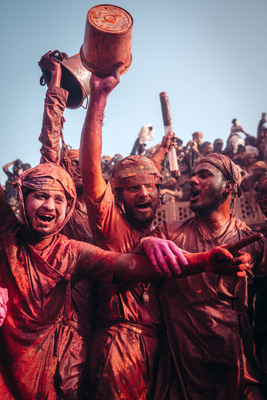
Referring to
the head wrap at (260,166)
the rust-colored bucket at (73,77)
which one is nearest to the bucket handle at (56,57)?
the rust-colored bucket at (73,77)

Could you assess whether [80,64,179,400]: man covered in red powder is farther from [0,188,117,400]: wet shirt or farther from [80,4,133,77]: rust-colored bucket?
[0,188,117,400]: wet shirt

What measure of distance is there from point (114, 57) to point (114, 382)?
8.85ft

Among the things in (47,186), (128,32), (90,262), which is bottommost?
(90,262)

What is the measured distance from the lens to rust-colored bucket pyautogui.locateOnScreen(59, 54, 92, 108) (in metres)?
4.30

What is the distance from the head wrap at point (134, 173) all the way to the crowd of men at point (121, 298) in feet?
0.47

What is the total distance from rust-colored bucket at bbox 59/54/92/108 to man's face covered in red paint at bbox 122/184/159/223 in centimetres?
189

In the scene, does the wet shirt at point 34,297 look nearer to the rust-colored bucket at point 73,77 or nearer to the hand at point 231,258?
the hand at point 231,258

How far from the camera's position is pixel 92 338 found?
2881 mm

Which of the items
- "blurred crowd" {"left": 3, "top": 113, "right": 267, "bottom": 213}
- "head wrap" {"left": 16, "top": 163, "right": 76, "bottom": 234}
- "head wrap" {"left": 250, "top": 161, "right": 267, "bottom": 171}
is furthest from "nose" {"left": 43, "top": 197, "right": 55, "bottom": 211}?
"head wrap" {"left": 250, "top": 161, "right": 267, "bottom": 171}

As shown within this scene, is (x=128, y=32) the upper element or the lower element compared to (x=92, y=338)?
upper

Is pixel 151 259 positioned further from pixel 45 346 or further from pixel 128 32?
pixel 128 32

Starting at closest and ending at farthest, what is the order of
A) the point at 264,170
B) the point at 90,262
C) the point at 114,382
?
1. the point at 114,382
2. the point at 90,262
3. the point at 264,170

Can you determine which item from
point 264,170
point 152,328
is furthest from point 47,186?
point 264,170

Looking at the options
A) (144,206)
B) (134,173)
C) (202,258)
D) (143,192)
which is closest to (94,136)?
(134,173)
